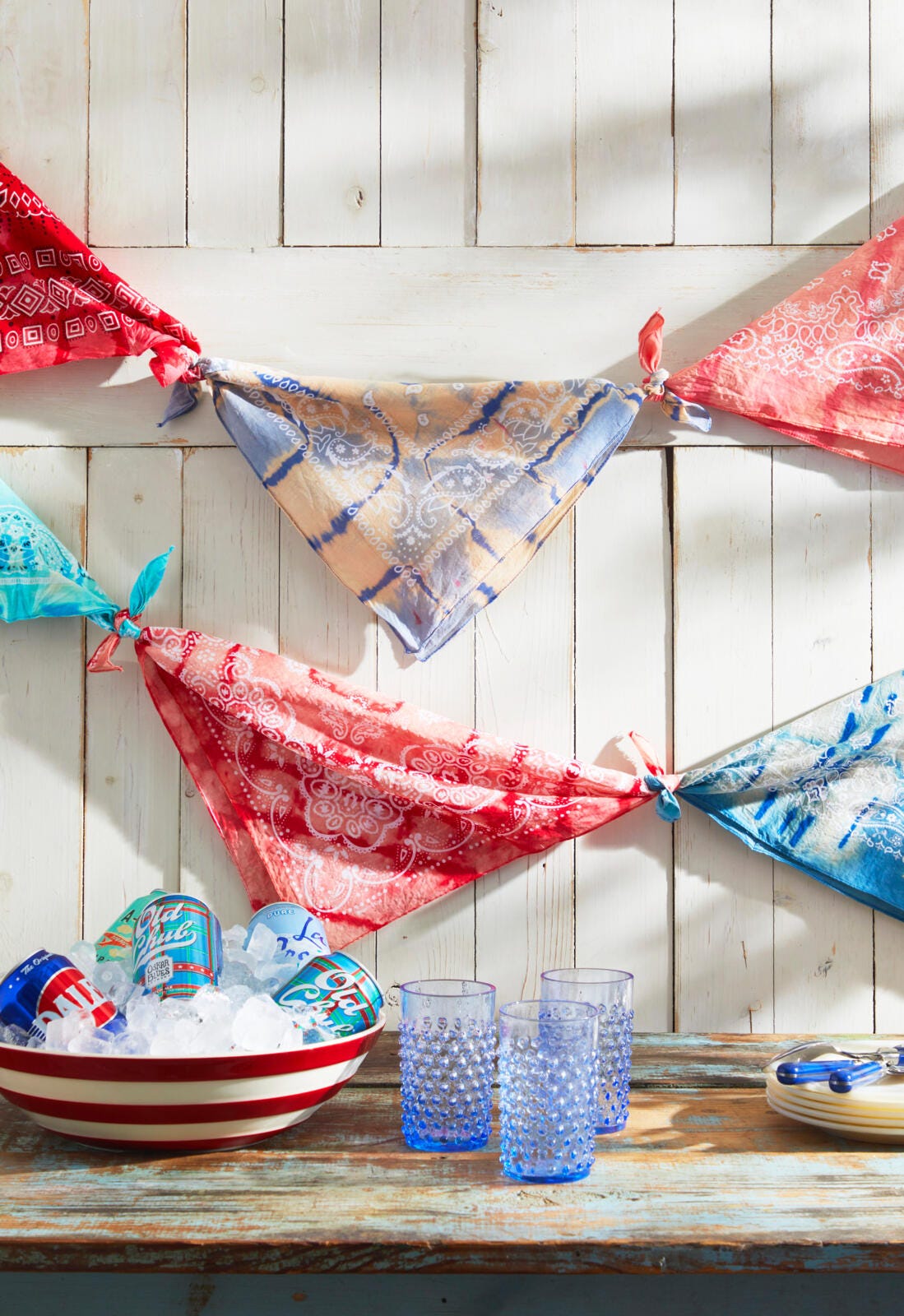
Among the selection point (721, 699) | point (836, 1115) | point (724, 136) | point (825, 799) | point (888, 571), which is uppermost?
point (724, 136)

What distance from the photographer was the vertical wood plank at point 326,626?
4.19ft

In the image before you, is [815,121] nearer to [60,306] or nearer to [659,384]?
[659,384]

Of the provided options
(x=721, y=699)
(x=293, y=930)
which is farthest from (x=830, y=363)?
(x=293, y=930)

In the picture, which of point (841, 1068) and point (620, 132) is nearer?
point (841, 1068)

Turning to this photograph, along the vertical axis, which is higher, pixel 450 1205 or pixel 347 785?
pixel 347 785

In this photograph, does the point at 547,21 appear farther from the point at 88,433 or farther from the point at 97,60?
the point at 88,433

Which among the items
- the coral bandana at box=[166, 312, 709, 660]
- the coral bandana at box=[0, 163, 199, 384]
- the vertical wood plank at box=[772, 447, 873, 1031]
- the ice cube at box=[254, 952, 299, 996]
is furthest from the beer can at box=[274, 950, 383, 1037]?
the coral bandana at box=[0, 163, 199, 384]

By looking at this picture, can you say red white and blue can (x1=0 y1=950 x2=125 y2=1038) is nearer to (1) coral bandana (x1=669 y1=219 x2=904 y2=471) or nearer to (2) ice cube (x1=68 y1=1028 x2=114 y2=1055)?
(2) ice cube (x1=68 y1=1028 x2=114 y2=1055)

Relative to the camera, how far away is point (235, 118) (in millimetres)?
1296

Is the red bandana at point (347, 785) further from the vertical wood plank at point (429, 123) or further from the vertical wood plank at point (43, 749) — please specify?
the vertical wood plank at point (429, 123)

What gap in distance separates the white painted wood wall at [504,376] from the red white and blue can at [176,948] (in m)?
0.35

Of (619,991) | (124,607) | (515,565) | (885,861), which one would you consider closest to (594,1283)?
(619,991)

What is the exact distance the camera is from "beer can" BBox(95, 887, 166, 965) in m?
1.02

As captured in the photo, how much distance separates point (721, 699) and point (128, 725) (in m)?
0.71
